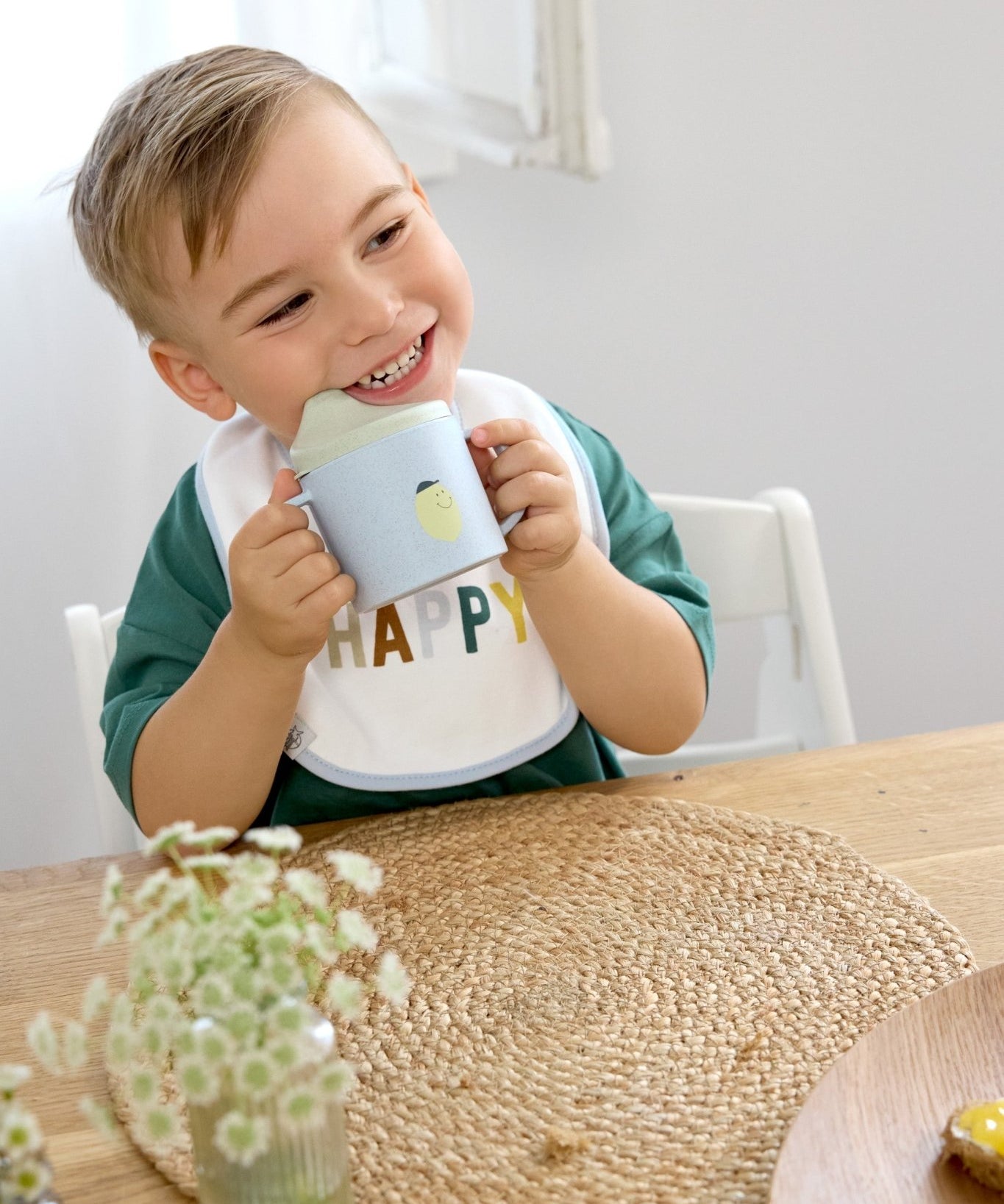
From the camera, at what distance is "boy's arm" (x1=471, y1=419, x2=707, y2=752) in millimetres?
845

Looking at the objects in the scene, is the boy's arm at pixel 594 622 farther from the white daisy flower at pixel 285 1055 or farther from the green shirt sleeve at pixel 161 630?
the white daisy flower at pixel 285 1055

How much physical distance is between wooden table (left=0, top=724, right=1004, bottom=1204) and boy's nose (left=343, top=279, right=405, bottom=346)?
0.33 meters

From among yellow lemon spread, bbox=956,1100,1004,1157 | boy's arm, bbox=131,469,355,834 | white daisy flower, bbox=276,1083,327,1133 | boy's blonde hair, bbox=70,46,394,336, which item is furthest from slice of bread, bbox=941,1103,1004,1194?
boy's blonde hair, bbox=70,46,394,336

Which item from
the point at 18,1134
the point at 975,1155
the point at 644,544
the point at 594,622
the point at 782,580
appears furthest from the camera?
the point at 782,580

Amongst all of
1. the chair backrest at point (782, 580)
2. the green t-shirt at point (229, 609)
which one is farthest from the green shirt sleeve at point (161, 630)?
the chair backrest at point (782, 580)

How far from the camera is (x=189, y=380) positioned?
3.23 ft

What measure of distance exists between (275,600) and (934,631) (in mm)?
1368

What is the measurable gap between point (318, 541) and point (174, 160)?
10.6 inches

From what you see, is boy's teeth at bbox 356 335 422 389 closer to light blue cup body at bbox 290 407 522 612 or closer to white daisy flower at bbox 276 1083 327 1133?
light blue cup body at bbox 290 407 522 612

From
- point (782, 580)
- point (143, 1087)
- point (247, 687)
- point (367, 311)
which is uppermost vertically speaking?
point (367, 311)

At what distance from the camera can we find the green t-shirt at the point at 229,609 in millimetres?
986

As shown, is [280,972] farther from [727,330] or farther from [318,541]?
[727,330]

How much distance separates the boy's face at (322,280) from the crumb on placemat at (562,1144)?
1.64 ft

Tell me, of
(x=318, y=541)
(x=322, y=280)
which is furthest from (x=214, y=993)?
(x=322, y=280)
